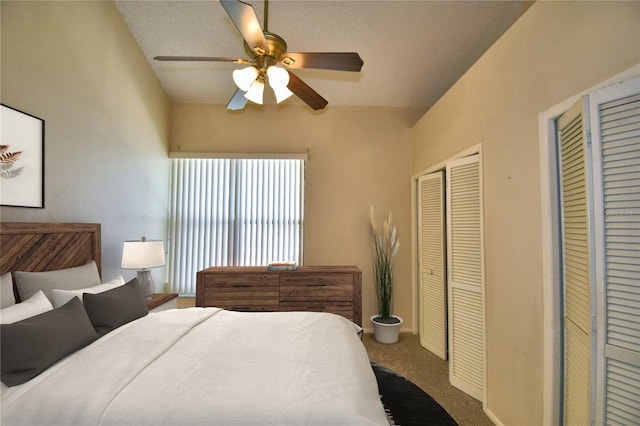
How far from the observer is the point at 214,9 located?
2.59m

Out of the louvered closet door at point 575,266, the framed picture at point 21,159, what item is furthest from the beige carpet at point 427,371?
the framed picture at point 21,159

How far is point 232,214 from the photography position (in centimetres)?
361

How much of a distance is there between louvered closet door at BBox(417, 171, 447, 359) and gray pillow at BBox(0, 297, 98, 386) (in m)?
2.89

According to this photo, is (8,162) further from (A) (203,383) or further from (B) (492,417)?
(B) (492,417)

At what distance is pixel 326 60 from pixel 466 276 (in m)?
2.00

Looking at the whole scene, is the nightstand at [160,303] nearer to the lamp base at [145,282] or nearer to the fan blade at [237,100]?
the lamp base at [145,282]

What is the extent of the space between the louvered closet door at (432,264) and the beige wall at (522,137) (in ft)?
2.61

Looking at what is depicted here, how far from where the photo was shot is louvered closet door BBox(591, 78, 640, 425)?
102 cm

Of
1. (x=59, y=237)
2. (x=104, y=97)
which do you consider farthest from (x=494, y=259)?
(x=104, y=97)

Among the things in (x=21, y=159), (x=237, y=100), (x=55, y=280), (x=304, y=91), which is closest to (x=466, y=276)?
(x=304, y=91)

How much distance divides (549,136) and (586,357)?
44.0 inches

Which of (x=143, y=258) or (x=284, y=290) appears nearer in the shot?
(x=143, y=258)

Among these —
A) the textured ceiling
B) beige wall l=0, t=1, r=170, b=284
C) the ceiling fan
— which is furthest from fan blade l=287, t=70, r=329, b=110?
beige wall l=0, t=1, r=170, b=284

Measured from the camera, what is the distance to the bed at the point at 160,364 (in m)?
0.98
